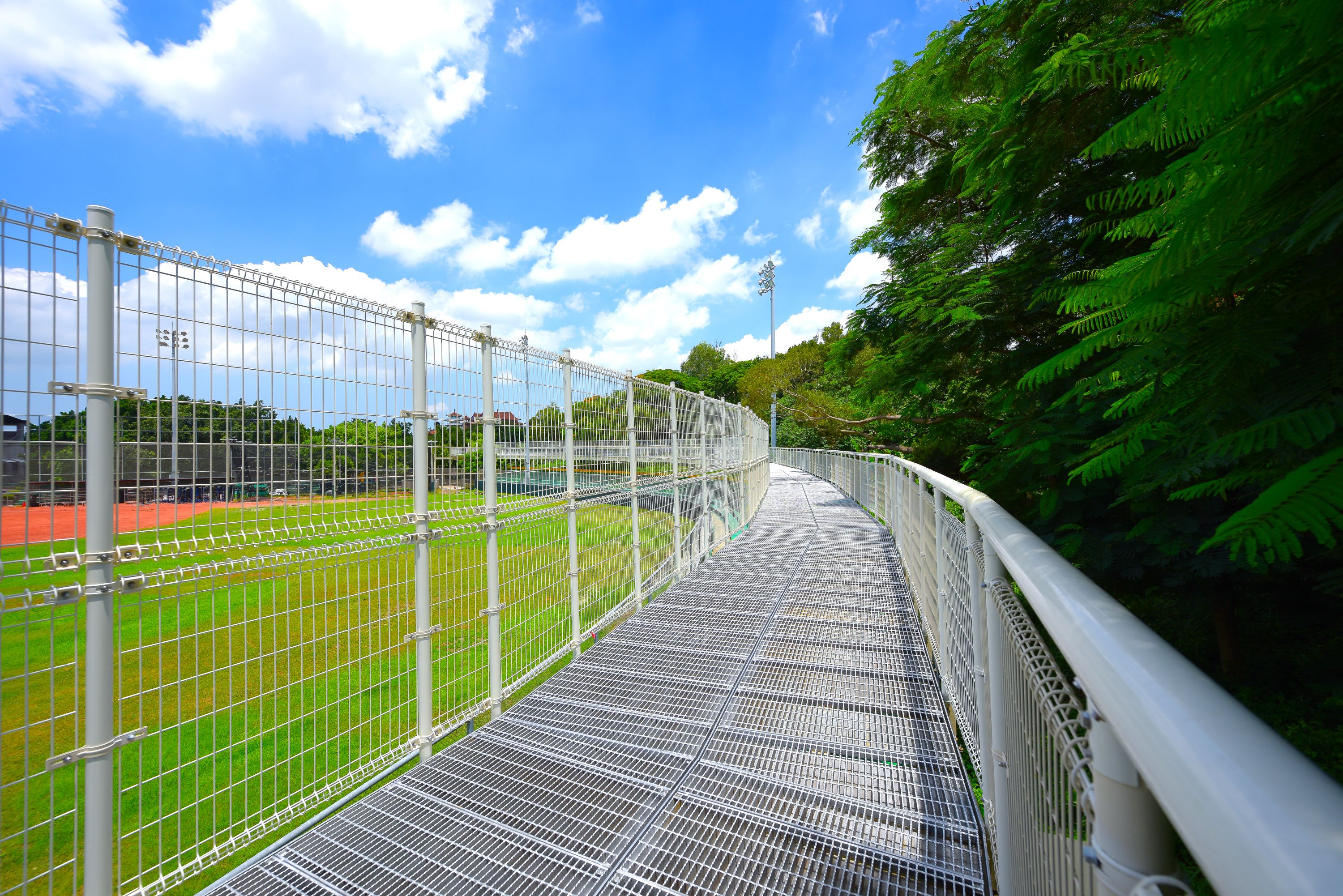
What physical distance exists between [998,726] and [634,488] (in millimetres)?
4092

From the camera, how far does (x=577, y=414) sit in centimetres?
482

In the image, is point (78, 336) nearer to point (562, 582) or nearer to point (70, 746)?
point (562, 582)

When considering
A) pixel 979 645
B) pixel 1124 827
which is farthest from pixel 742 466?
pixel 1124 827

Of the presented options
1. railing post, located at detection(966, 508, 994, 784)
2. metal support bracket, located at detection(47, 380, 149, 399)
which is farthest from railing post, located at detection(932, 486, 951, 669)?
metal support bracket, located at detection(47, 380, 149, 399)

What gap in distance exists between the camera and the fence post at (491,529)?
3.70 meters

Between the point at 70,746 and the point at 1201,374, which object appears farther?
the point at 70,746

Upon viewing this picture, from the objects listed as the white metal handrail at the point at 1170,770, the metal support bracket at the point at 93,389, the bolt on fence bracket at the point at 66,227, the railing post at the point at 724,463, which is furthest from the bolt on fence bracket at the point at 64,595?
the railing post at the point at 724,463

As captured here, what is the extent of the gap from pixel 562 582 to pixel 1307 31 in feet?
14.9

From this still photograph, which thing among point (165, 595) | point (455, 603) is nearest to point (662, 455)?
point (455, 603)

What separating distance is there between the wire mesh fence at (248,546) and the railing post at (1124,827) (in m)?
2.67

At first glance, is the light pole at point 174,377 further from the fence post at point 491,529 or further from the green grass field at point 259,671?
the fence post at point 491,529

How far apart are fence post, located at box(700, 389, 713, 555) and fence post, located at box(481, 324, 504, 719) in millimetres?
3969

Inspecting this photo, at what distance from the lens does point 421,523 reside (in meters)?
3.25

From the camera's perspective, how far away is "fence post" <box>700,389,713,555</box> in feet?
25.8
